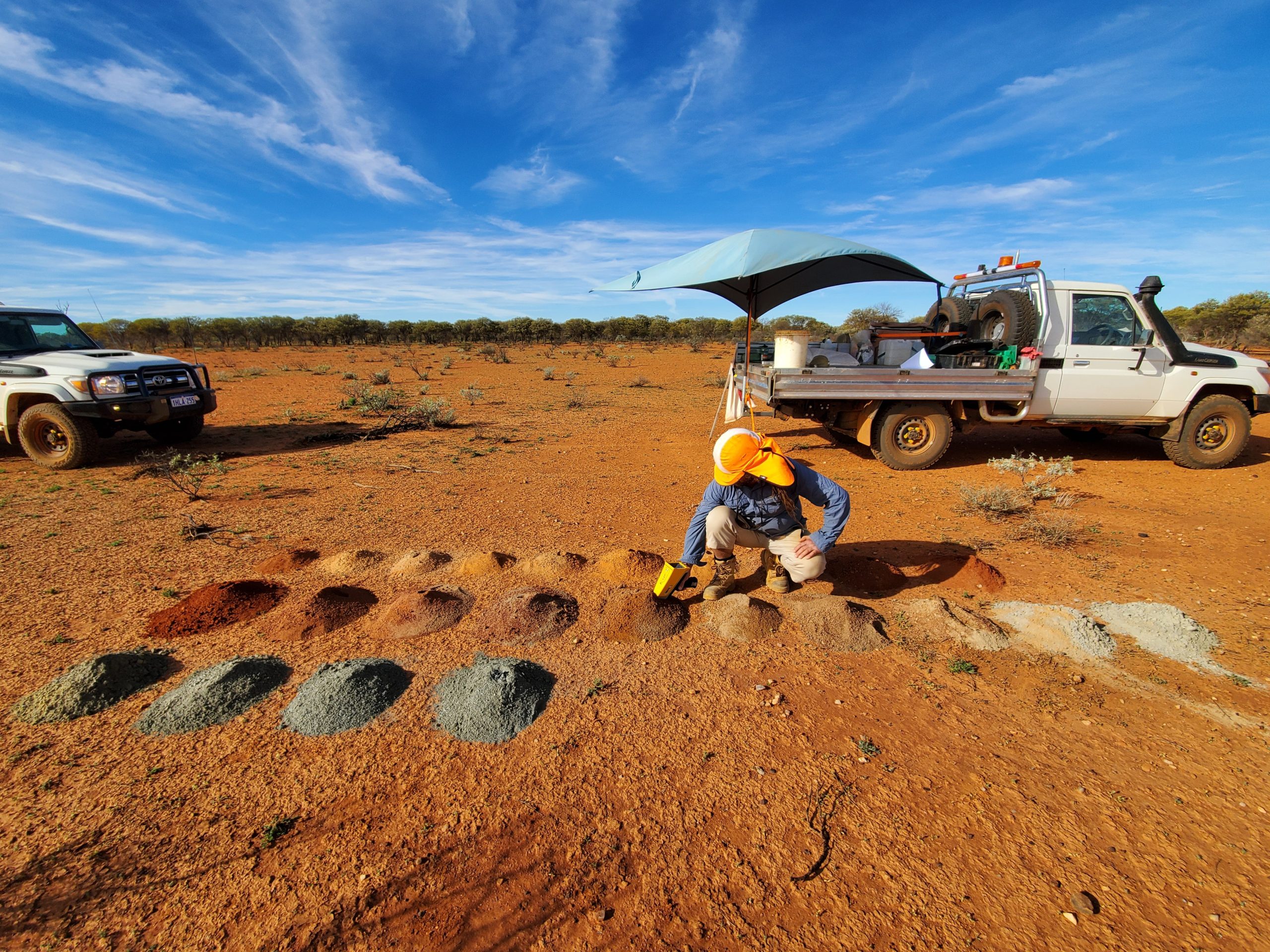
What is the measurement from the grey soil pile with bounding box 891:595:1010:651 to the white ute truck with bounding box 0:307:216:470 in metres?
8.84

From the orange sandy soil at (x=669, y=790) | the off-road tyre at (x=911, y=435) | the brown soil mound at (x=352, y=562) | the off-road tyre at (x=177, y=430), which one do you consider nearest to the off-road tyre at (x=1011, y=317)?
the off-road tyre at (x=911, y=435)

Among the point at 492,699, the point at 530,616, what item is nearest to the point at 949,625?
the point at 530,616

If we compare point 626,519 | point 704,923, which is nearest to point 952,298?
point 626,519

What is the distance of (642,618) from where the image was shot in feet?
11.1

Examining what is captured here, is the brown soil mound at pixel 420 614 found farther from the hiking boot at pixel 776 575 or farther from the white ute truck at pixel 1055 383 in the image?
the white ute truck at pixel 1055 383

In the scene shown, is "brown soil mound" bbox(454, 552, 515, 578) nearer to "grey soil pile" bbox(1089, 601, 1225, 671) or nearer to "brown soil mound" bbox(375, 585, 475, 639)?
"brown soil mound" bbox(375, 585, 475, 639)

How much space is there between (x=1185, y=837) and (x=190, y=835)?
3.63 m

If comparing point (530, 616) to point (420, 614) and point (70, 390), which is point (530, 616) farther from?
point (70, 390)

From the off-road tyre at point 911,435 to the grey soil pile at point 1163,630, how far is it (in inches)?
138

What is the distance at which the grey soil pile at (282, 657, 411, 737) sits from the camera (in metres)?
2.55

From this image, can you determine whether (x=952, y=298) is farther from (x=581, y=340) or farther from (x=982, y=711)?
(x=581, y=340)

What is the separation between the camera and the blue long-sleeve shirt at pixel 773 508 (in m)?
3.37

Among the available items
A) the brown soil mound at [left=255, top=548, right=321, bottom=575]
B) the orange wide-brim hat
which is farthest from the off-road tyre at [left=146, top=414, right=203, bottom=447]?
the orange wide-brim hat

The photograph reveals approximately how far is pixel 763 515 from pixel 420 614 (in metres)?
2.32
